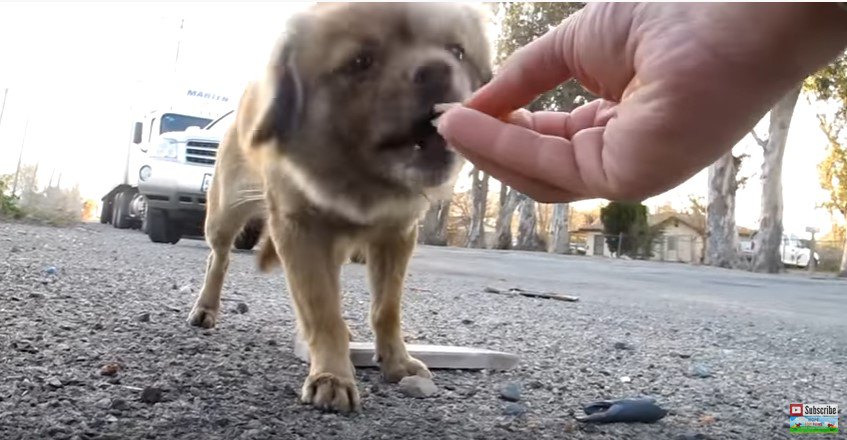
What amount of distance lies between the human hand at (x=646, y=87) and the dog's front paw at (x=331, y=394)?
0.96m

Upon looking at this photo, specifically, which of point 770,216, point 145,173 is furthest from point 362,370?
point 770,216

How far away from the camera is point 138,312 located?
3.21 metres

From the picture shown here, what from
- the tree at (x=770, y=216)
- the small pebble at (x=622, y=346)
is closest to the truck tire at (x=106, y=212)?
the tree at (x=770, y=216)

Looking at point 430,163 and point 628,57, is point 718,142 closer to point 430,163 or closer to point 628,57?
point 628,57

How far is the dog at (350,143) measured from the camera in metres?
1.89

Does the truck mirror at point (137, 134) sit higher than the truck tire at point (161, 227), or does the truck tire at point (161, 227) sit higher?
the truck mirror at point (137, 134)

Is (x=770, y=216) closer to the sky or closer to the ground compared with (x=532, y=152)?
closer to the sky

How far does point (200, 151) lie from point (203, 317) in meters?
4.65

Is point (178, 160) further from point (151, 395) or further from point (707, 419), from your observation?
point (707, 419)

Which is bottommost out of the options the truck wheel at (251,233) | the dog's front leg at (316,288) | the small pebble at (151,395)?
the small pebble at (151,395)

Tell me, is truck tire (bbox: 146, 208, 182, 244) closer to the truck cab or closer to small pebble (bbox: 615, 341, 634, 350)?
the truck cab

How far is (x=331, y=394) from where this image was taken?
207cm

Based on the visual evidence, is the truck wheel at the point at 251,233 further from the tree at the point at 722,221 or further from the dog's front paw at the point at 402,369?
the tree at the point at 722,221

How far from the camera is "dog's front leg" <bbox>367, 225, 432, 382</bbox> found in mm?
2500
